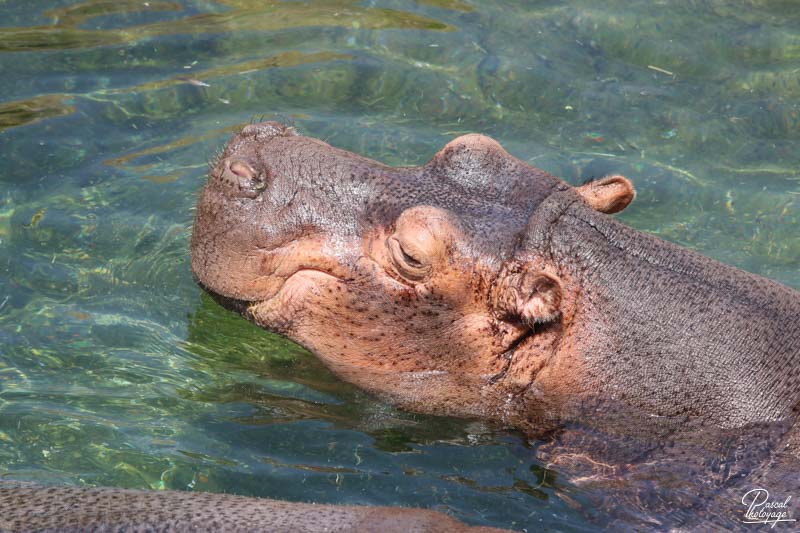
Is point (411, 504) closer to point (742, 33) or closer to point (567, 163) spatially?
point (567, 163)

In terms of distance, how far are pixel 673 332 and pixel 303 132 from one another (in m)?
4.25

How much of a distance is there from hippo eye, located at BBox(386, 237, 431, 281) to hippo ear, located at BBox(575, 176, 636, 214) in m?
1.18

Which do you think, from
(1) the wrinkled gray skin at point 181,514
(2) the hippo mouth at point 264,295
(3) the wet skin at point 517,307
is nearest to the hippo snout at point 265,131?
(3) the wet skin at point 517,307

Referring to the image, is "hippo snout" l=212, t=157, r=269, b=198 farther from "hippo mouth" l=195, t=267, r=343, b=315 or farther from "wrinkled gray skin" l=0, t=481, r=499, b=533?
"wrinkled gray skin" l=0, t=481, r=499, b=533

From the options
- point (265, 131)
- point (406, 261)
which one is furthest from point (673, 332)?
point (265, 131)

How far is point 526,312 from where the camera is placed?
18.6 ft

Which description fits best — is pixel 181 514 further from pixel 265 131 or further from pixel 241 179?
pixel 265 131

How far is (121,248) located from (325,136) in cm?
205

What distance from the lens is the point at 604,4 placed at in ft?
34.5

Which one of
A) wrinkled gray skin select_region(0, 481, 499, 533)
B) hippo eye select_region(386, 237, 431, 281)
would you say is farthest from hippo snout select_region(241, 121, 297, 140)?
wrinkled gray skin select_region(0, 481, 499, 533)

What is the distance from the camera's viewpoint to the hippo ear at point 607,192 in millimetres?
6336

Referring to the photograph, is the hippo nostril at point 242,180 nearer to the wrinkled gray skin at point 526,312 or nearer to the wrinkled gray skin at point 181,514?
the wrinkled gray skin at point 526,312

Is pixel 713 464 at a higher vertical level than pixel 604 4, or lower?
lower

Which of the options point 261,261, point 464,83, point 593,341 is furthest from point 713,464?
point 464,83
